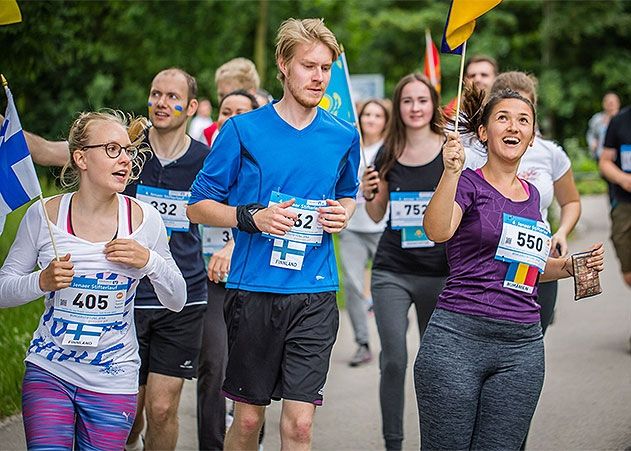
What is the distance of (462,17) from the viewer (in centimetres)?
507

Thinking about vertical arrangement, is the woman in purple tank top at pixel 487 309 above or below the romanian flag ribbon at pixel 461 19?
below

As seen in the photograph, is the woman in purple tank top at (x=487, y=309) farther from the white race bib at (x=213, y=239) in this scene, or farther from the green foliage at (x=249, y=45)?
the green foliage at (x=249, y=45)

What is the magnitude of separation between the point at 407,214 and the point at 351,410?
2.18m

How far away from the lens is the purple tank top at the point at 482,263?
480cm

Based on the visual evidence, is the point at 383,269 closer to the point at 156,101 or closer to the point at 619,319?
the point at 156,101

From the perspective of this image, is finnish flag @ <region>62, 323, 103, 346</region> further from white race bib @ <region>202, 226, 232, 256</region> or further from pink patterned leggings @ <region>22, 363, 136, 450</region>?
white race bib @ <region>202, 226, 232, 256</region>

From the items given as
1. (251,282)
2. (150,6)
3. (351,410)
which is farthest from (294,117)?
(150,6)

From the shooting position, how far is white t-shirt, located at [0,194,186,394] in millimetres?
4461

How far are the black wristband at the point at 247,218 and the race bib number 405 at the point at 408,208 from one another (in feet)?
5.56

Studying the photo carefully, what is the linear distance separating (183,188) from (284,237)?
122 centimetres

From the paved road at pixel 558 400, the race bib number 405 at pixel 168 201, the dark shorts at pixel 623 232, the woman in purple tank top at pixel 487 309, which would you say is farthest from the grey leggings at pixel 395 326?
the dark shorts at pixel 623 232

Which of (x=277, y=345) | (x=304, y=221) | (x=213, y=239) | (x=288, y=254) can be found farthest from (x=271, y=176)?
(x=213, y=239)

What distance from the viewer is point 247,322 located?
502cm

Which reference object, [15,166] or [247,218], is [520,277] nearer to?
[247,218]
